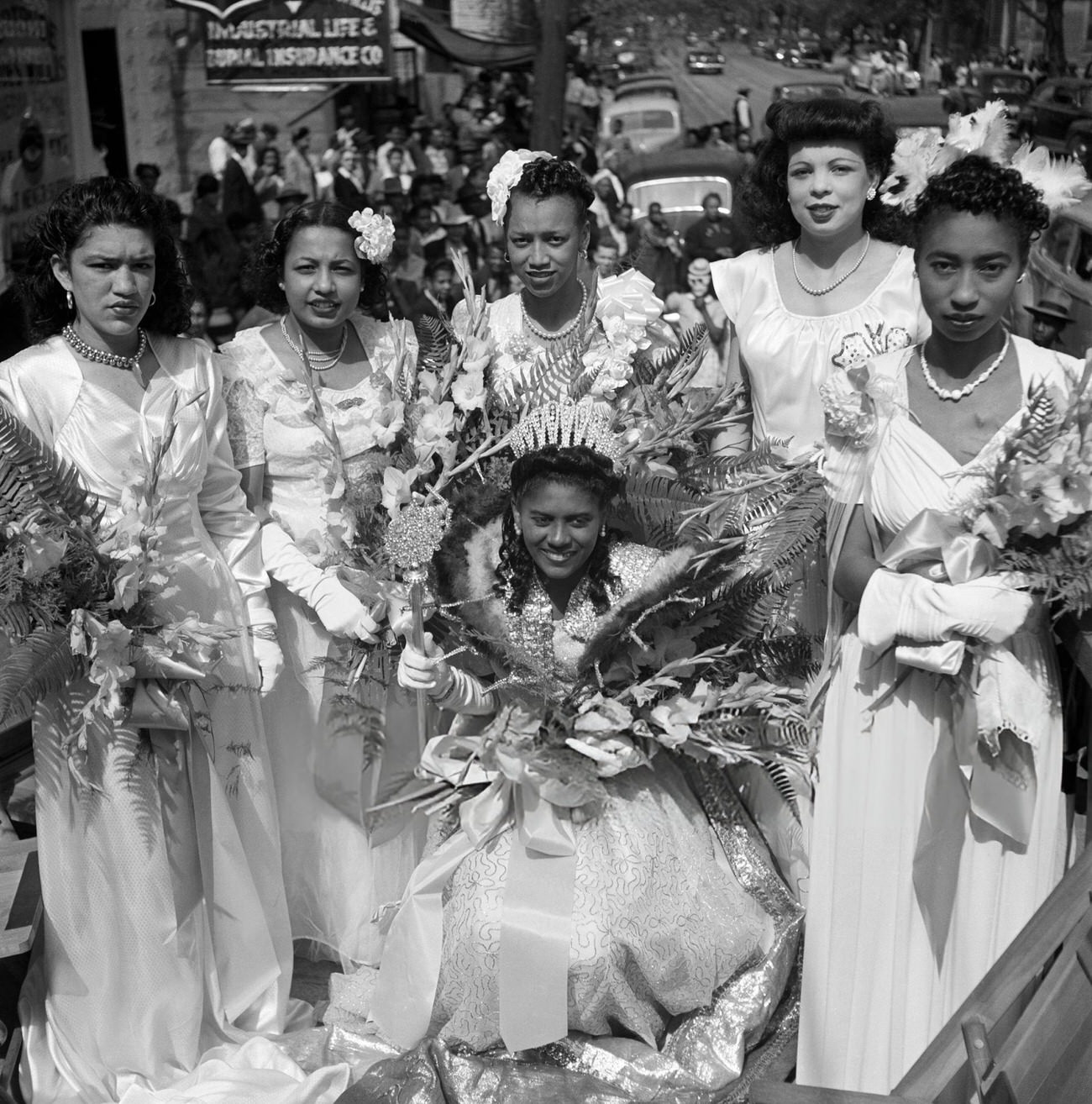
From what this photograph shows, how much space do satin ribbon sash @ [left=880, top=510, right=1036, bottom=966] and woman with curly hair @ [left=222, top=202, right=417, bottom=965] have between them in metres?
1.41

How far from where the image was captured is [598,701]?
3264 millimetres

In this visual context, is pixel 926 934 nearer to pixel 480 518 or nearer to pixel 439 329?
pixel 480 518

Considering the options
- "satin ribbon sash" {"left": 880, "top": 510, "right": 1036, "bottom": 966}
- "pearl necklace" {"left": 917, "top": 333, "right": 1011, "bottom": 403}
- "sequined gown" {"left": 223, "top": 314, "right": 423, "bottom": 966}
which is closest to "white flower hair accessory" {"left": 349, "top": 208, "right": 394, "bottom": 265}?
"sequined gown" {"left": 223, "top": 314, "right": 423, "bottom": 966}

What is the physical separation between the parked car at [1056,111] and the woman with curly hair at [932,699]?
16.0 ft

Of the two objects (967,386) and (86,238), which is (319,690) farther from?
(967,386)

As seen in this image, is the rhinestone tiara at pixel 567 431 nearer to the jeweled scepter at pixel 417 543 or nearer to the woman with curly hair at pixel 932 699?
the jeweled scepter at pixel 417 543

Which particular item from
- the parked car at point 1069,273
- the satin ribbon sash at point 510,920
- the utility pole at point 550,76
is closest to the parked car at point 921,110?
the utility pole at point 550,76

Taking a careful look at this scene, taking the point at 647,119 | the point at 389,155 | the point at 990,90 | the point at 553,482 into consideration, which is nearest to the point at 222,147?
the point at 389,155

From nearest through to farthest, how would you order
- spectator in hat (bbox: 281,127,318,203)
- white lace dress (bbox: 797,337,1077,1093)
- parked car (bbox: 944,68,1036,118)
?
white lace dress (bbox: 797,337,1077,1093), parked car (bbox: 944,68,1036,118), spectator in hat (bbox: 281,127,318,203)

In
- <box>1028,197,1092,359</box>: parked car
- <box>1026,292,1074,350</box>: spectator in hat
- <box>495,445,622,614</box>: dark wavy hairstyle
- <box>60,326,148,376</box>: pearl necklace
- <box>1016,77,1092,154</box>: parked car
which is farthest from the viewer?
<box>1016,77,1092,154</box>: parked car

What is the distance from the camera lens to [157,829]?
3.39 metres

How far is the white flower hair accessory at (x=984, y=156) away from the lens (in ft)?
9.80

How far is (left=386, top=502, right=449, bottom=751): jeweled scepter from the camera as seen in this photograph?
10.5 ft

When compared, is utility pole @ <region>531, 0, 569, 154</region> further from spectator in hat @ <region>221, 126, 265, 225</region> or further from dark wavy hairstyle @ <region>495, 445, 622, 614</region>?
dark wavy hairstyle @ <region>495, 445, 622, 614</region>
